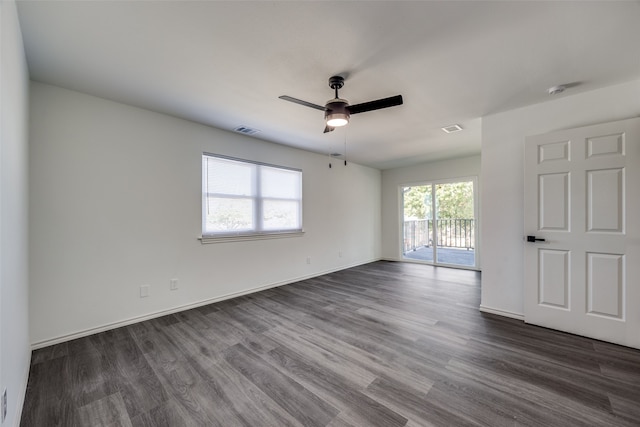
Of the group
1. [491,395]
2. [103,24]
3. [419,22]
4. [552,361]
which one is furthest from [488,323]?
[103,24]

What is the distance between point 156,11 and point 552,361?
3.95 metres

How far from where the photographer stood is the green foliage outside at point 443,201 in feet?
19.2

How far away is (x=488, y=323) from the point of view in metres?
2.87

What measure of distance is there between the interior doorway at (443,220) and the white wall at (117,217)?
419 centimetres

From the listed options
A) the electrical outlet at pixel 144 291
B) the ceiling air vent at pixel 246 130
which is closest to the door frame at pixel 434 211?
the ceiling air vent at pixel 246 130

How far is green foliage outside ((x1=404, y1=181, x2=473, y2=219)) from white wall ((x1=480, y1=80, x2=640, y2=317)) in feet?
9.23

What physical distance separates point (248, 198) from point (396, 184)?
167 inches

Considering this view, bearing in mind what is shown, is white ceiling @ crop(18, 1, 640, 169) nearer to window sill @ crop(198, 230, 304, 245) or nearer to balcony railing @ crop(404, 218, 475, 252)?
window sill @ crop(198, 230, 304, 245)

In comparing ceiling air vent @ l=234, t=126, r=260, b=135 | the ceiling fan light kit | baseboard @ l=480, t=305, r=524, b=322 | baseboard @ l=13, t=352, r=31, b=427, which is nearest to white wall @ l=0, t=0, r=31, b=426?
baseboard @ l=13, t=352, r=31, b=427

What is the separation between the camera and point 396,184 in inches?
268

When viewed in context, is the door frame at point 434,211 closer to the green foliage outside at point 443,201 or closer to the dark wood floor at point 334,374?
the green foliage outside at point 443,201

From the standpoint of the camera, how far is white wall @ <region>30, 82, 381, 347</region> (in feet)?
8.01

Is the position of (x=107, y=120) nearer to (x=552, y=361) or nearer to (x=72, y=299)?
(x=72, y=299)

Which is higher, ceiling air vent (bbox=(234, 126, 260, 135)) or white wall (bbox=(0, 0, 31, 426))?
ceiling air vent (bbox=(234, 126, 260, 135))
